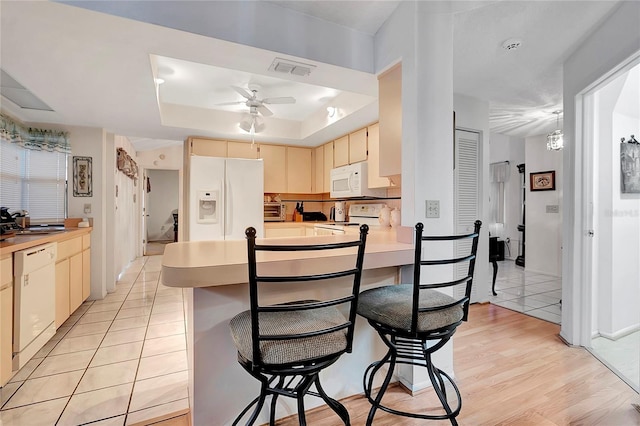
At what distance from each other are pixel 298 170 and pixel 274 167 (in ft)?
1.35

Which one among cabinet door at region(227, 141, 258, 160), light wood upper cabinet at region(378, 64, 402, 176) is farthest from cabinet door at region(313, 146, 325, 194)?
light wood upper cabinet at region(378, 64, 402, 176)

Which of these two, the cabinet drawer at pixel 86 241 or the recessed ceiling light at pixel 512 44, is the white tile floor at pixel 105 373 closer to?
the cabinet drawer at pixel 86 241

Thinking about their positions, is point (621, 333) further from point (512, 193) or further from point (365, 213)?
point (512, 193)

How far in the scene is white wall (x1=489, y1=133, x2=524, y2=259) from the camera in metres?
6.22

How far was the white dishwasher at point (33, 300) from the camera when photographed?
6.28 ft

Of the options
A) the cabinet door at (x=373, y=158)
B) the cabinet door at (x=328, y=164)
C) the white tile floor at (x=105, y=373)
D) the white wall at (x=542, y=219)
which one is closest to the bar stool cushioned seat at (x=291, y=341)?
the white tile floor at (x=105, y=373)

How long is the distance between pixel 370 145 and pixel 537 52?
1.73 metres

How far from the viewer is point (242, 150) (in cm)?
448

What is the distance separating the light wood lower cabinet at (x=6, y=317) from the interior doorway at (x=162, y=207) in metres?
7.15

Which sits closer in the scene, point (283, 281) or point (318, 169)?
point (283, 281)

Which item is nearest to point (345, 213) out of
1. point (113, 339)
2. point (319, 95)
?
point (319, 95)

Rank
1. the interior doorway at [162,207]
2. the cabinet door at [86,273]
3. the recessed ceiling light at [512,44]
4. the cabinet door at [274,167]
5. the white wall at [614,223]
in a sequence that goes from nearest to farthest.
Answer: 1. the recessed ceiling light at [512,44]
2. the white wall at [614,223]
3. the cabinet door at [86,273]
4. the cabinet door at [274,167]
5. the interior doorway at [162,207]

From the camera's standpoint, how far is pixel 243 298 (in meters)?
1.46

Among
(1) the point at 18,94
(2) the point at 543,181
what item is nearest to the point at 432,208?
(1) the point at 18,94
